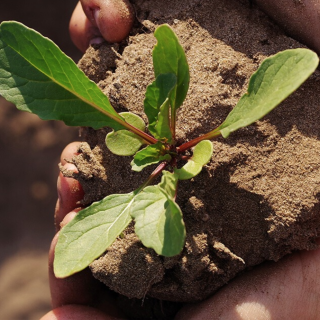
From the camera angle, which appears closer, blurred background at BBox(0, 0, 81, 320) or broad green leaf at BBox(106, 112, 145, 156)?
broad green leaf at BBox(106, 112, 145, 156)

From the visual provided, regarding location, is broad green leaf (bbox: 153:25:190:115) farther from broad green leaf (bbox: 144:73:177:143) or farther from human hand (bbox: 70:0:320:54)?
human hand (bbox: 70:0:320:54)

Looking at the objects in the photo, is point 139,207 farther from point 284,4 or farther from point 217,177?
point 284,4

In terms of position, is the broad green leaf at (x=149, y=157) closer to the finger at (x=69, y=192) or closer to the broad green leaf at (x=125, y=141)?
the broad green leaf at (x=125, y=141)

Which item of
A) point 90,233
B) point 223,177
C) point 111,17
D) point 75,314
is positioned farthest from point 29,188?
point 223,177

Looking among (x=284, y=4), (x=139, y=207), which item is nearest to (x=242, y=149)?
(x=139, y=207)

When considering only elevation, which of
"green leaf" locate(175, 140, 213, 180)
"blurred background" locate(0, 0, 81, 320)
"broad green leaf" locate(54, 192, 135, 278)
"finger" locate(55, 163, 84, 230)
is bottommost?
"blurred background" locate(0, 0, 81, 320)

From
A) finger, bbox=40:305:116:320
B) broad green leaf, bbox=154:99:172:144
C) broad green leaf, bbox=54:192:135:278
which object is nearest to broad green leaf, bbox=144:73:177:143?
broad green leaf, bbox=154:99:172:144

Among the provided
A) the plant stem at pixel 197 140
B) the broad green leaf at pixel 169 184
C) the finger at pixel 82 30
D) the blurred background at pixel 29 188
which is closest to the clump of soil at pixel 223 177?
the plant stem at pixel 197 140
